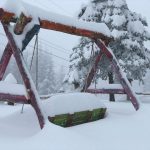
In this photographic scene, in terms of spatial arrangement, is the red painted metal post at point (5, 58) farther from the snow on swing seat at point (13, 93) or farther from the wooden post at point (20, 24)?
the wooden post at point (20, 24)

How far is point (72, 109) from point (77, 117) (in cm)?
26

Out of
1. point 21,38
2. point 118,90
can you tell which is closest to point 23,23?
point 21,38

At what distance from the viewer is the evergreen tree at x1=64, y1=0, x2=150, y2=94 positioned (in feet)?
59.3

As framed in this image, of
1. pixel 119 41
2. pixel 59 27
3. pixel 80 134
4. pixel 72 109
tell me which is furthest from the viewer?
pixel 119 41

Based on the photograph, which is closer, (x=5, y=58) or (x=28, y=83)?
(x=28, y=83)

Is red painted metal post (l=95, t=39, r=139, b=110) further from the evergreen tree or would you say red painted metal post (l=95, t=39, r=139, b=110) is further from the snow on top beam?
the evergreen tree

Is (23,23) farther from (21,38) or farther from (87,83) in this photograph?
(87,83)

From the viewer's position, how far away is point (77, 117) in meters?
7.27

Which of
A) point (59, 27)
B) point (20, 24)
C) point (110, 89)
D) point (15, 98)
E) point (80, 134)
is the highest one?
point (59, 27)

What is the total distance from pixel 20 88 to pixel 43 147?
6.67 feet

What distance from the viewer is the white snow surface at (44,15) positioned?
658 cm

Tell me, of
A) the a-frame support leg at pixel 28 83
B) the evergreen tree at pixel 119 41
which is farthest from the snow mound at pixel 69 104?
the evergreen tree at pixel 119 41

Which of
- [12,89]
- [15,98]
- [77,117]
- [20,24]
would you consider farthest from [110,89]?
[20,24]

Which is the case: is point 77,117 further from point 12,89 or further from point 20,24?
point 20,24
